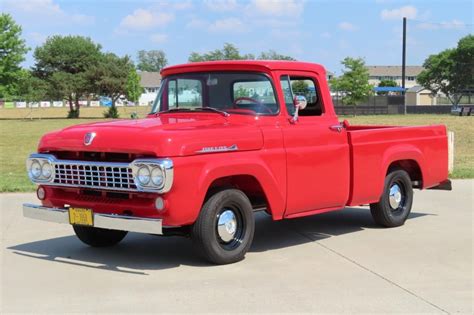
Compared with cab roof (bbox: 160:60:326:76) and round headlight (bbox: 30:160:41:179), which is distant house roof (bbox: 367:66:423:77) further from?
round headlight (bbox: 30:160:41:179)

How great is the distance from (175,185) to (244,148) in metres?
0.91

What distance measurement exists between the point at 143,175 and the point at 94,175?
689 mm

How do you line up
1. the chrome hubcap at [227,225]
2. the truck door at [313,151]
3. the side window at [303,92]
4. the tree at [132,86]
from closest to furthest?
1. the chrome hubcap at [227,225]
2. the truck door at [313,151]
3. the side window at [303,92]
4. the tree at [132,86]

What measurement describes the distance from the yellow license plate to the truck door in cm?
201

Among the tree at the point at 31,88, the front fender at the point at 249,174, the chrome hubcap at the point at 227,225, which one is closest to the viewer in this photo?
the front fender at the point at 249,174

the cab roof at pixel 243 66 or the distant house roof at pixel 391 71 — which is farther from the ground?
the distant house roof at pixel 391 71

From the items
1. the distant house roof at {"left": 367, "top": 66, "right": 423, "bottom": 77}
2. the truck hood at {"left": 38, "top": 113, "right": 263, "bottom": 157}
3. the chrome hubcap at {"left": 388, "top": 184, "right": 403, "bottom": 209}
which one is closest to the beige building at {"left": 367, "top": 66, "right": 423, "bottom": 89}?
the distant house roof at {"left": 367, "top": 66, "right": 423, "bottom": 77}

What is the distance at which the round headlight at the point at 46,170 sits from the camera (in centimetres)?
624

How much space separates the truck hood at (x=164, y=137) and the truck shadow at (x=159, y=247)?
3.83 ft

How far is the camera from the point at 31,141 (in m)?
26.4

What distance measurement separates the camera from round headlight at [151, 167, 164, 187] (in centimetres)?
539

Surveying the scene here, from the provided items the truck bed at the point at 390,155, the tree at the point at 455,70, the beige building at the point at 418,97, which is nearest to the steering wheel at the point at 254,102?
the truck bed at the point at 390,155

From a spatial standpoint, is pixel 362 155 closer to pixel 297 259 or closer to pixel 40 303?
pixel 297 259

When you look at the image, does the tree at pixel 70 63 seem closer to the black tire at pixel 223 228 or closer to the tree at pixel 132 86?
the tree at pixel 132 86
